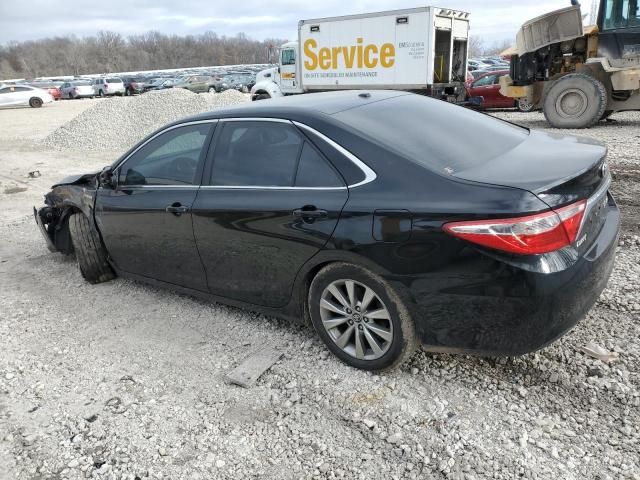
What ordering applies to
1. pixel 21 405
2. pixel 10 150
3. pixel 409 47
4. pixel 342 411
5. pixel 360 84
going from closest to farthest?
pixel 342 411, pixel 21 405, pixel 10 150, pixel 409 47, pixel 360 84

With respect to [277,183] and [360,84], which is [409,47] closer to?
[360,84]

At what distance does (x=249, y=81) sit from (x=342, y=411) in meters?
40.8

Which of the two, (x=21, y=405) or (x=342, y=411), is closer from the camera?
(x=342, y=411)

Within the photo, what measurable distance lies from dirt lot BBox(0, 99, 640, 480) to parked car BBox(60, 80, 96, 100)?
42.9m

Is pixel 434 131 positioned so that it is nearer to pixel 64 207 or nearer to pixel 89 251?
pixel 89 251

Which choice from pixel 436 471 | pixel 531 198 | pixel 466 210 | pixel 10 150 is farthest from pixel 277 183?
pixel 10 150

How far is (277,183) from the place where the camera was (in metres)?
3.31

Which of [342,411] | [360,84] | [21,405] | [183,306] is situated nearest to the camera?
[342,411]

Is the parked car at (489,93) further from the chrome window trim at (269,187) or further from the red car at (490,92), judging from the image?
the chrome window trim at (269,187)

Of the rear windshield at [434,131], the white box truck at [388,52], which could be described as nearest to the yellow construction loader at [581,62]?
the white box truck at [388,52]

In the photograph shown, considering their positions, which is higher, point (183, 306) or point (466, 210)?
point (466, 210)

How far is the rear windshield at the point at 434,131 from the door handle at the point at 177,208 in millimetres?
1294

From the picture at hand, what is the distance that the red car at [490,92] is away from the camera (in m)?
17.9

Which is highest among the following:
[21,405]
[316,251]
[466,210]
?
[466,210]
